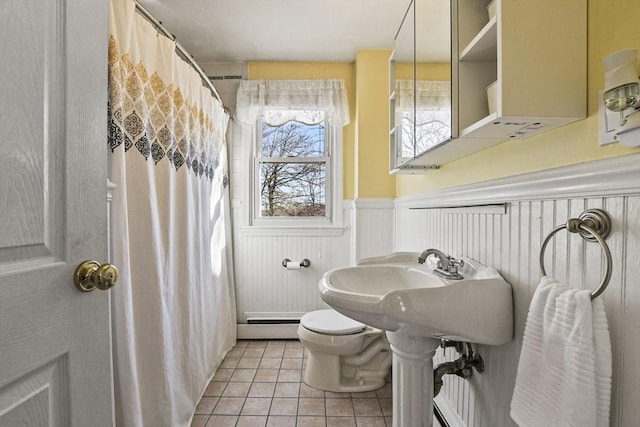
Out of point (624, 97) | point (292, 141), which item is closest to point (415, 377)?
point (624, 97)

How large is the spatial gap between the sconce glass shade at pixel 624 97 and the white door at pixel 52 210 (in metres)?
1.03

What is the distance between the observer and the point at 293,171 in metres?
2.70

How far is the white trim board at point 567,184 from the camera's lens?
65cm

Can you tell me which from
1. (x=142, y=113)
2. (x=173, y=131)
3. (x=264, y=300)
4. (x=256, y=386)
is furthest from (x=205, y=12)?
(x=256, y=386)

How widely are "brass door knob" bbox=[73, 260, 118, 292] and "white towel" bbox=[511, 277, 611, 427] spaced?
3.11ft

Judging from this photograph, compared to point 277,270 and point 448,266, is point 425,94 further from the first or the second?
point 277,270

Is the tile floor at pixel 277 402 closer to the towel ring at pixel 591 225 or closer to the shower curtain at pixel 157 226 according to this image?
the shower curtain at pixel 157 226

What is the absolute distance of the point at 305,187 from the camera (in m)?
2.70

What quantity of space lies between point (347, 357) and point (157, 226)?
1.27 meters

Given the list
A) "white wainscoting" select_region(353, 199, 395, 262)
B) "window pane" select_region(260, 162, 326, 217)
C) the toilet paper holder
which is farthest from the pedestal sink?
"window pane" select_region(260, 162, 326, 217)

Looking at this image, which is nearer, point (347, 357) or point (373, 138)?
point (347, 357)

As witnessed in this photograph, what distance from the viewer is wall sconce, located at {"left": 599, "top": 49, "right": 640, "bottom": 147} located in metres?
0.58

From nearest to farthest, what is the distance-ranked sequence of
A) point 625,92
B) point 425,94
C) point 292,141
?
1. point 625,92
2. point 425,94
3. point 292,141

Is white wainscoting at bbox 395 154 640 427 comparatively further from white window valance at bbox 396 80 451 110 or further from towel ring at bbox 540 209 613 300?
white window valance at bbox 396 80 451 110
